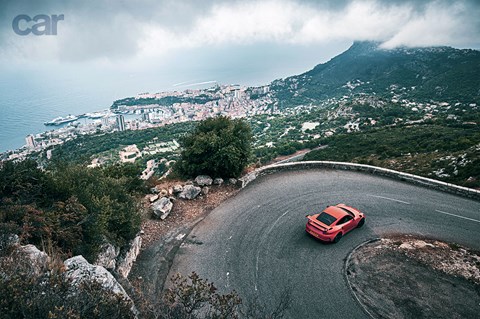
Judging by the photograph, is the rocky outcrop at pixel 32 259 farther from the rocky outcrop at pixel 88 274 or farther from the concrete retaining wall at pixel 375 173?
the concrete retaining wall at pixel 375 173

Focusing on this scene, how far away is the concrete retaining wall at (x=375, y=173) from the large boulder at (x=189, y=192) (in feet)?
8.15

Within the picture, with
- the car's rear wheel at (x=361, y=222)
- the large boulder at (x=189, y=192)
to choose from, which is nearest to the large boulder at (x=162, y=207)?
the large boulder at (x=189, y=192)

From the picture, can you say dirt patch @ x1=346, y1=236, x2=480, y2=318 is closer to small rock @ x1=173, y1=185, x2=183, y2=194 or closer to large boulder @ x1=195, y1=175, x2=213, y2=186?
large boulder @ x1=195, y1=175, x2=213, y2=186

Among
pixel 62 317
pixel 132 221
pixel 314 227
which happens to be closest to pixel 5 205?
pixel 132 221

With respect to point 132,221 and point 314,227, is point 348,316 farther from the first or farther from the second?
point 132,221

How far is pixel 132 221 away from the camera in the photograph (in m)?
9.42

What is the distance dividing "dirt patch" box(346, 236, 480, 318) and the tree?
24.9 ft

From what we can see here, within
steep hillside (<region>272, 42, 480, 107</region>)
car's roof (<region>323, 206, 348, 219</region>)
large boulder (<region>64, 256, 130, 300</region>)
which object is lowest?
car's roof (<region>323, 206, 348, 219</region>)

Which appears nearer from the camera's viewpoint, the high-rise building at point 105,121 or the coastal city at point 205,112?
the coastal city at point 205,112

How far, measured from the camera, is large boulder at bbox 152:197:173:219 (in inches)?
465

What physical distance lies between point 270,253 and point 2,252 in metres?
7.44

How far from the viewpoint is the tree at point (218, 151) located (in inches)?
565

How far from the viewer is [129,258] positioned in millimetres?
9086

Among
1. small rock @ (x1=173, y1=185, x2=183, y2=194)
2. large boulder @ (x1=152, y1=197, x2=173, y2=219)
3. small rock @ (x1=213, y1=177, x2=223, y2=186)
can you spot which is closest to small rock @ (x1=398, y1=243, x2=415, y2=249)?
small rock @ (x1=213, y1=177, x2=223, y2=186)
